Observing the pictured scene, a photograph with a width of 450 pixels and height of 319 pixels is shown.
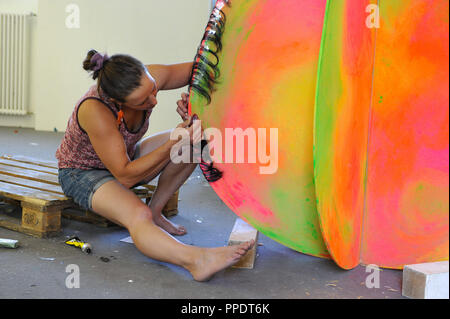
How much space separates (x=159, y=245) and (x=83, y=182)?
1.68 feet

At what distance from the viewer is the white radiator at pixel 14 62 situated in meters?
5.90

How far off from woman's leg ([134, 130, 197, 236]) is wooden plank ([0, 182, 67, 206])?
0.41 m

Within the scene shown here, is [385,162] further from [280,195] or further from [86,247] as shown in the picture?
[86,247]

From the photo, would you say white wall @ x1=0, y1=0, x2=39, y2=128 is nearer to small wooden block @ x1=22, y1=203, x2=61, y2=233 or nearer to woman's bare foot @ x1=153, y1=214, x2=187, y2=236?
small wooden block @ x1=22, y1=203, x2=61, y2=233

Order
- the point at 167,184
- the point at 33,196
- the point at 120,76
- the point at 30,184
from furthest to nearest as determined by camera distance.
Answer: the point at 30,184 < the point at 167,184 < the point at 33,196 < the point at 120,76

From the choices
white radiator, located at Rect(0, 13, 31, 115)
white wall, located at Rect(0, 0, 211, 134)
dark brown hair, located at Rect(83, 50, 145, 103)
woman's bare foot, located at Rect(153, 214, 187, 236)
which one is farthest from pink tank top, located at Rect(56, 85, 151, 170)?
white radiator, located at Rect(0, 13, 31, 115)

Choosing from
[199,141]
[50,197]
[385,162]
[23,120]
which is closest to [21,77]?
[23,120]

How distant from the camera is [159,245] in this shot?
6.27ft

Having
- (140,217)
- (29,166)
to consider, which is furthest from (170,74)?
(29,166)

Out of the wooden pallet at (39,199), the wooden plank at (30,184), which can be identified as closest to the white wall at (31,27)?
the wooden pallet at (39,199)

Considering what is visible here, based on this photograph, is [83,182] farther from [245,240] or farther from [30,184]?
[245,240]

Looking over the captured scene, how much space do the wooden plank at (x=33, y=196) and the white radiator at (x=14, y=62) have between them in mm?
3901

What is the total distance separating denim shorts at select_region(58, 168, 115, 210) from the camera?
2152 mm

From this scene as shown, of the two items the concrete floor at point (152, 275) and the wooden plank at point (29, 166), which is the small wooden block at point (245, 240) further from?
the wooden plank at point (29, 166)
